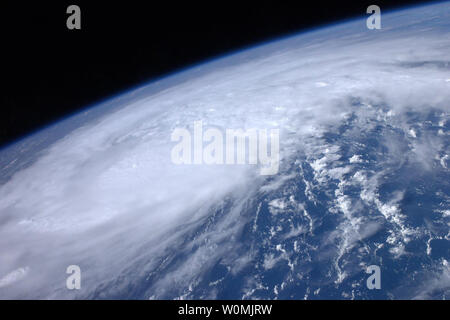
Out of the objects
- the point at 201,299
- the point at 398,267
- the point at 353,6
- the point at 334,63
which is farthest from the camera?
the point at 353,6

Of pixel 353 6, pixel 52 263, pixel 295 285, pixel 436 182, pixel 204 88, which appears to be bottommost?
pixel 52 263

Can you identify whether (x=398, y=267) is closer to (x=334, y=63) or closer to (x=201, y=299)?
(x=201, y=299)

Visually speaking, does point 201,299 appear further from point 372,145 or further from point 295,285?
point 372,145

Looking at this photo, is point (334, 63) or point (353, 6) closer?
point (334, 63)

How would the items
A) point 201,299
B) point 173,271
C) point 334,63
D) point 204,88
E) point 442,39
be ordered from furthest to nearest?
point 204,88 < point 334,63 < point 442,39 < point 173,271 < point 201,299

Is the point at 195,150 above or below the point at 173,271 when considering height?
above

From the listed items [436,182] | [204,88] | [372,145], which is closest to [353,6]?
[204,88]
